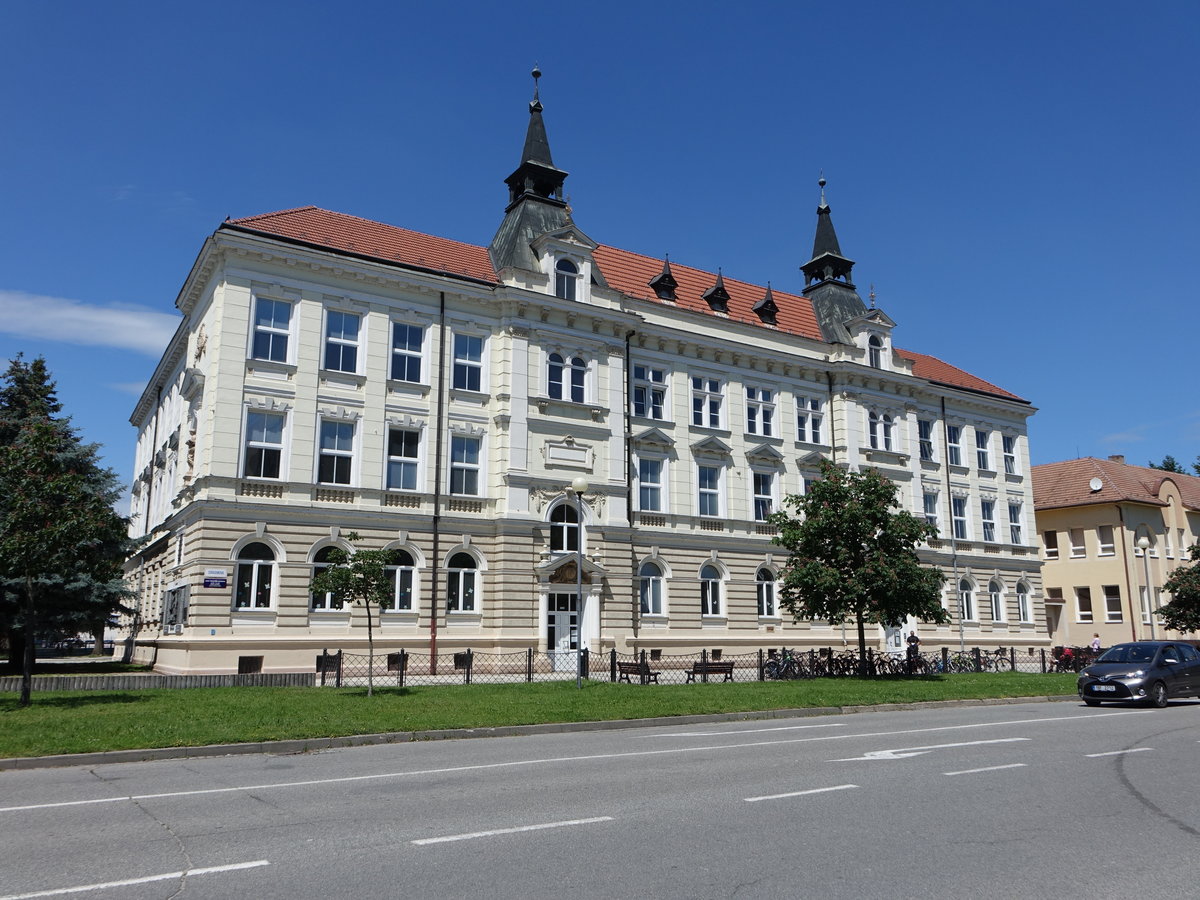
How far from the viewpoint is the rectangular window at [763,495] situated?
3847 centimetres

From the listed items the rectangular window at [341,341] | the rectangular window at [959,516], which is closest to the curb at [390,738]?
the rectangular window at [341,341]

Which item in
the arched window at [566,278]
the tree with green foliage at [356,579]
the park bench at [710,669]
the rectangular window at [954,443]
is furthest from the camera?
the rectangular window at [954,443]

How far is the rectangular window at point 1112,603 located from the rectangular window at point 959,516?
13248 millimetres

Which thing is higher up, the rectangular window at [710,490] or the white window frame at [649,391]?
the white window frame at [649,391]

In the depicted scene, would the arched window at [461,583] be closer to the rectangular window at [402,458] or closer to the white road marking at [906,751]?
the rectangular window at [402,458]

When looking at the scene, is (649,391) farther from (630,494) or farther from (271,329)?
(271,329)

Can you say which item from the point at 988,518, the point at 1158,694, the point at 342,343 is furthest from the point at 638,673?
the point at 988,518

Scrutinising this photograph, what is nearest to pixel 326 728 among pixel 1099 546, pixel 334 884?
pixel 334 884

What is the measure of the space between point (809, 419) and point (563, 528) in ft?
44.9

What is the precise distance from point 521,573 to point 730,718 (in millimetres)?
14007

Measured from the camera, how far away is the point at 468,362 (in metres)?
32.6

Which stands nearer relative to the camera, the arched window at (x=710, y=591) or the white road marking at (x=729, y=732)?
the white road marking at (x=729, y=732)

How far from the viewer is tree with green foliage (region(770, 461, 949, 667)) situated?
29188mm

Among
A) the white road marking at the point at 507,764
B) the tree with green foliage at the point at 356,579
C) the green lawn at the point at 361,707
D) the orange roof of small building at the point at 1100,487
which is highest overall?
the orange roof of small building at the point at 1100,487
